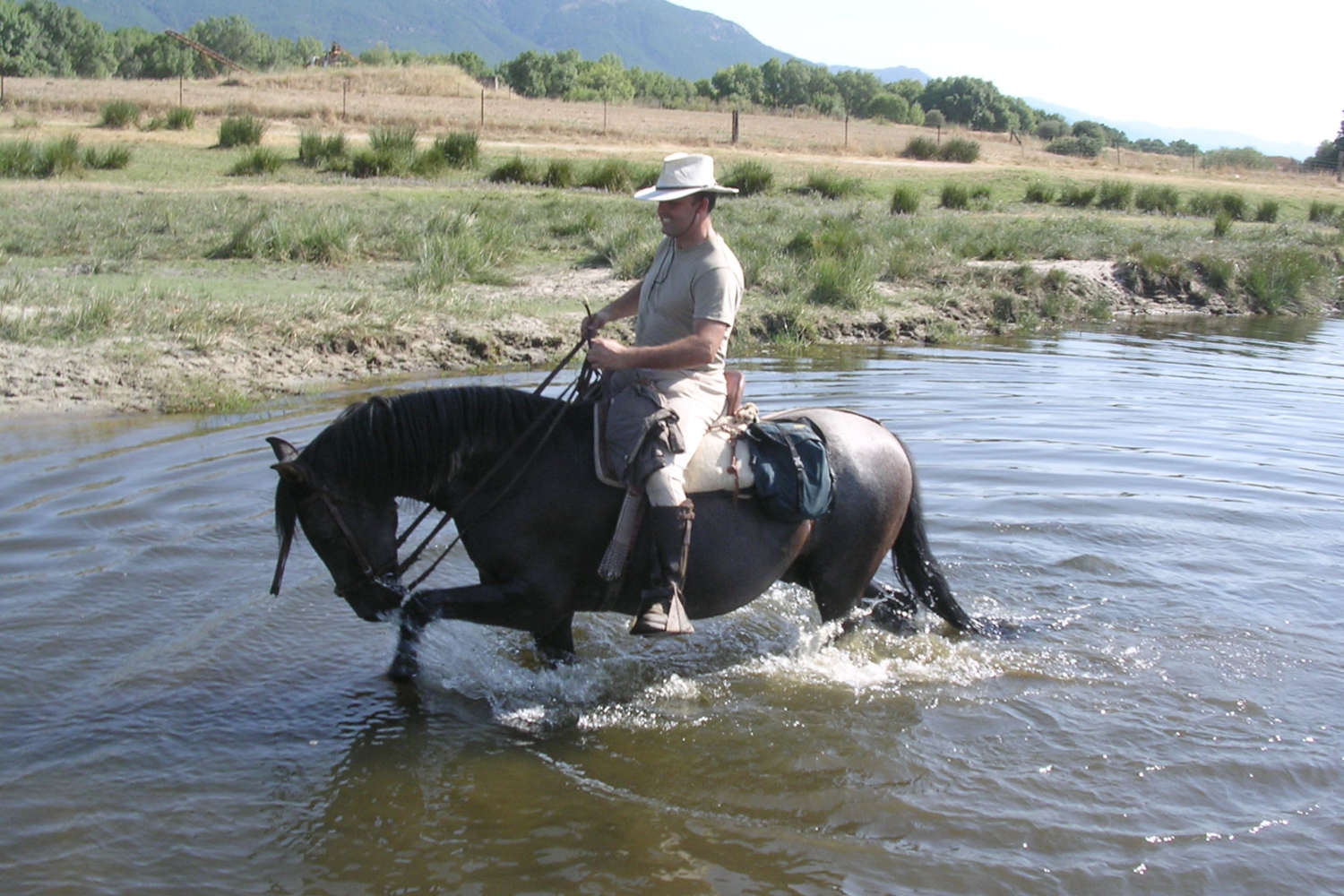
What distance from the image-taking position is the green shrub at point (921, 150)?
47.4 meters

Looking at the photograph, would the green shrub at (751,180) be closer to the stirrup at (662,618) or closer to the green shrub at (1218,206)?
the green shrub at (1218,206)

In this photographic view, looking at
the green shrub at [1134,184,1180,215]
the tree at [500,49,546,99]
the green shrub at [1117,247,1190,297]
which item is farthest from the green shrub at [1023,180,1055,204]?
the tree at [500,49,546,99]

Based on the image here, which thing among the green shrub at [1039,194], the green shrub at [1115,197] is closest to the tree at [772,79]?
the green shrub at [1039,194]

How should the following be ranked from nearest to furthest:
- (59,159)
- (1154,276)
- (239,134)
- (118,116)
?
(1154,276) < (59,159) < (239,134) < (118,116)

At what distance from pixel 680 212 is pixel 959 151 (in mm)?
44801

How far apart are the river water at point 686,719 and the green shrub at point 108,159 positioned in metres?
15.1

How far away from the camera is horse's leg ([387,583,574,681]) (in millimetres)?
5504

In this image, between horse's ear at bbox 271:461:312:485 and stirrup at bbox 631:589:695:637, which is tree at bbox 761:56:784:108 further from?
horse's ear at bbox 271:461:312:485

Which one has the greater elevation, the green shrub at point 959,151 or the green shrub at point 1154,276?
the green shrub at point 959,151

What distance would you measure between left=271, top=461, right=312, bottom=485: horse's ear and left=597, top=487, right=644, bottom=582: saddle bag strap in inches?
55.3

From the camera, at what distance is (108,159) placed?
74.7ft

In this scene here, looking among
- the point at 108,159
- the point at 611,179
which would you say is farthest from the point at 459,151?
the point at 108,159

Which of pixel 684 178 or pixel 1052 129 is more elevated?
pixel 1052 129

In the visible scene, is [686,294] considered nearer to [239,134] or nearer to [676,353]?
[676,353]
